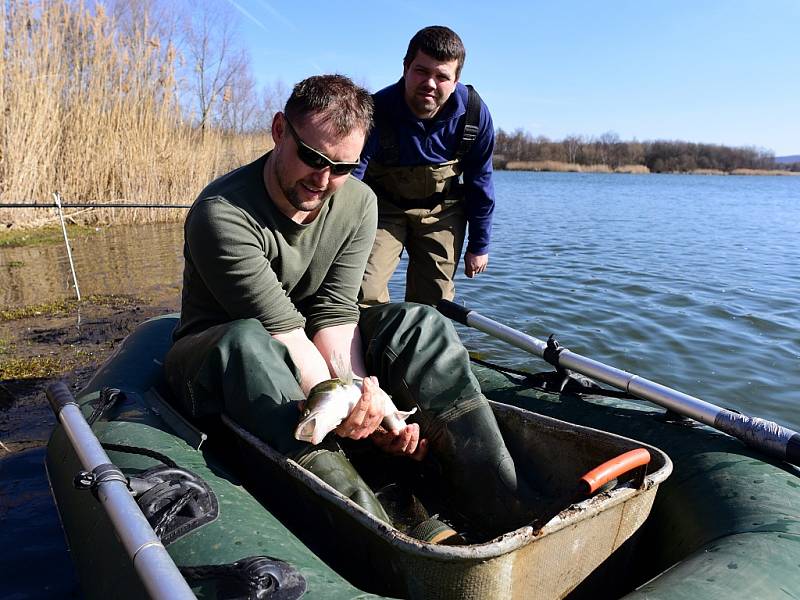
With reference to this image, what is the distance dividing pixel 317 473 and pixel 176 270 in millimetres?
7172

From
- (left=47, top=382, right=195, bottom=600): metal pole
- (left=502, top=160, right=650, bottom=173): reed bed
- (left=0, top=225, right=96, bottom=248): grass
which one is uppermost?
(left=502, top=160, right=650, bottom=173): reed bed

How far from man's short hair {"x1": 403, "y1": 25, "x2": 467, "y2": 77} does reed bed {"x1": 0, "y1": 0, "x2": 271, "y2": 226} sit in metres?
7.75

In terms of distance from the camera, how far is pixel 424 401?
2.41 meters

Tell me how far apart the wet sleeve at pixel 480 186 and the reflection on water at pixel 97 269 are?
381 centimetres

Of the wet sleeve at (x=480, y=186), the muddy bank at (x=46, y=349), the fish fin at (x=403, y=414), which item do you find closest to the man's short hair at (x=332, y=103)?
the fish fin at (x=403, y=414)

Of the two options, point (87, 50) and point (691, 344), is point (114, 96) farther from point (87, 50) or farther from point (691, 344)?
point (691, 344)

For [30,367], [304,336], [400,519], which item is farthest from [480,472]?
[30,367]

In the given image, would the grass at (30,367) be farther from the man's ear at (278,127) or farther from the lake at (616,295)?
the man's ear at (278,127)

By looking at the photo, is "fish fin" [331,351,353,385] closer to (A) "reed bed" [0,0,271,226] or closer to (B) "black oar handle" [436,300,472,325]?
(B) "black oar handle" [436,300,472,325]

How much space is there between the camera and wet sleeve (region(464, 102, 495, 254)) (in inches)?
160

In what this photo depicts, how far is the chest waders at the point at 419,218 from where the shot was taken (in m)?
3.93

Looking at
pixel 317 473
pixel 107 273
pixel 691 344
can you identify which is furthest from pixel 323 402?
pixel 107 273

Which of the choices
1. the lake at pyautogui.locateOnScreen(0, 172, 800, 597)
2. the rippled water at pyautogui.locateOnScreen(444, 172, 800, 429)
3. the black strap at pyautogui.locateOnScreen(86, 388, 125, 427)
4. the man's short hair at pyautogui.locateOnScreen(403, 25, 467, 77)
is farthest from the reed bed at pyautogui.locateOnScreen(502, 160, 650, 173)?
the black strap at pyautogui.locateOnScreen(86, 388, 125, 427)

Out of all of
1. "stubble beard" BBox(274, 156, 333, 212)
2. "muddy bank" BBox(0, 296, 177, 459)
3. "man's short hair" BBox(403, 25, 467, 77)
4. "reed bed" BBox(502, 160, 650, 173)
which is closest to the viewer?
"stubble beard" BBox(274, 156, 333, 212)
